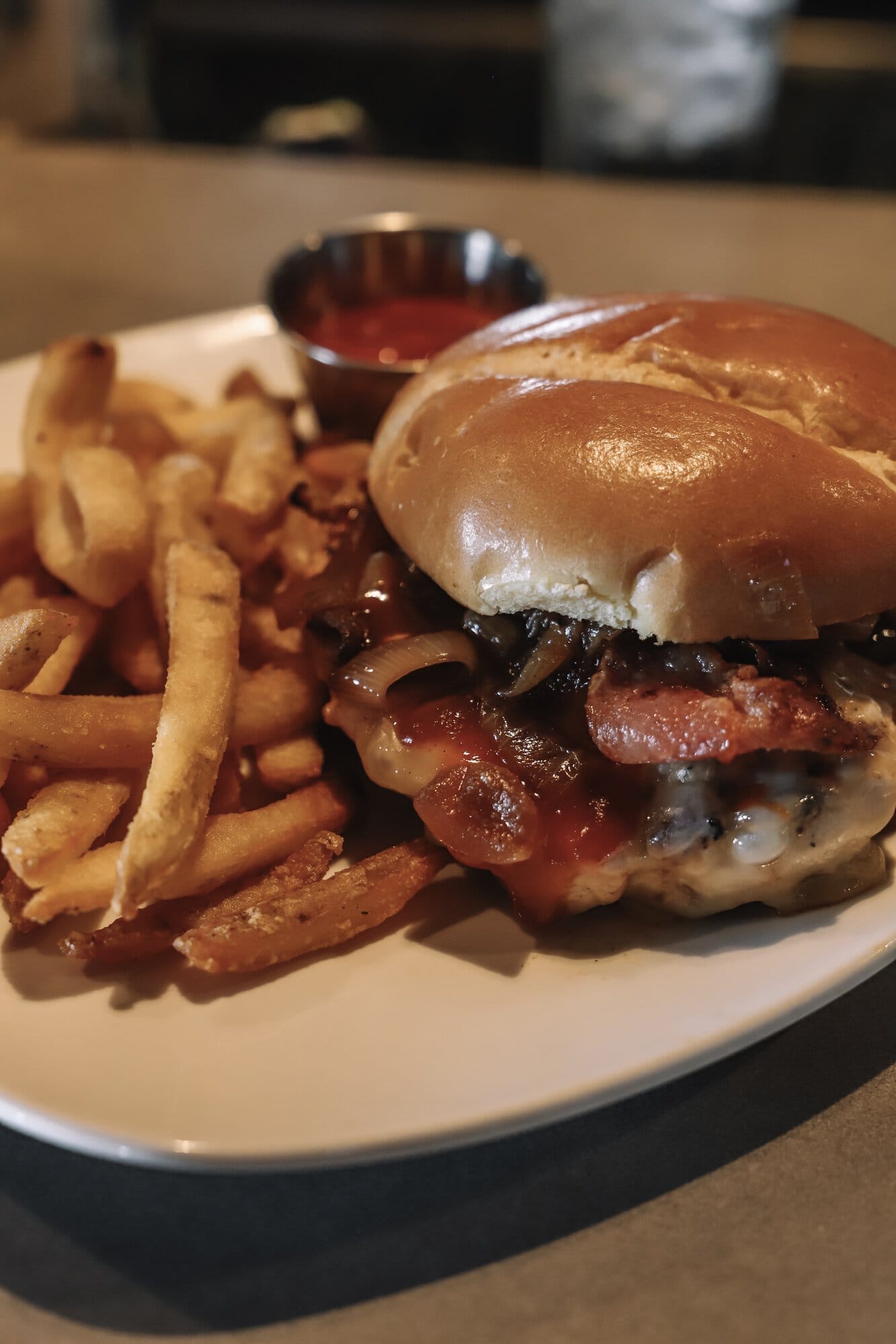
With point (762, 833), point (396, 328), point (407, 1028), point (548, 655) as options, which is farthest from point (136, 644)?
point (396, 328)

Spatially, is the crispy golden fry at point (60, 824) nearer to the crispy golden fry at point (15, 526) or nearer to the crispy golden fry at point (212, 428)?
the crispy golden fry at point (15, 526)

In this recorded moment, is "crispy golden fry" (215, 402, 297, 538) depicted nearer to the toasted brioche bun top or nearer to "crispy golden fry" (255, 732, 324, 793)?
the toasted brioche bun top

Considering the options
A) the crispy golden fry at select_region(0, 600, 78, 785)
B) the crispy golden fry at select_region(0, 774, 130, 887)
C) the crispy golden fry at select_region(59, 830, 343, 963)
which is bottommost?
the crispy golden fry at select_region(59, 830, 343, 963)

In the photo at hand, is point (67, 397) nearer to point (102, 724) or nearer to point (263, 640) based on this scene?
point (263, 640)

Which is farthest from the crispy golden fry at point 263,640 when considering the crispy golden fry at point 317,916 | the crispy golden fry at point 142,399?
the crispy golden fry at point 142,399

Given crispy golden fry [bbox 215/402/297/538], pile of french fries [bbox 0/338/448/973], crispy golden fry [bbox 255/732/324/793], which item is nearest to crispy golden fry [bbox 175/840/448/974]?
pile of french fries [bbox 0/338/448/973]

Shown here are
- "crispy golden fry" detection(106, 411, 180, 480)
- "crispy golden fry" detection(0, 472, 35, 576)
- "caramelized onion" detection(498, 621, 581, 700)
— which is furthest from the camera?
"crispy golden fry" detection(106, 411, 180, 480)
